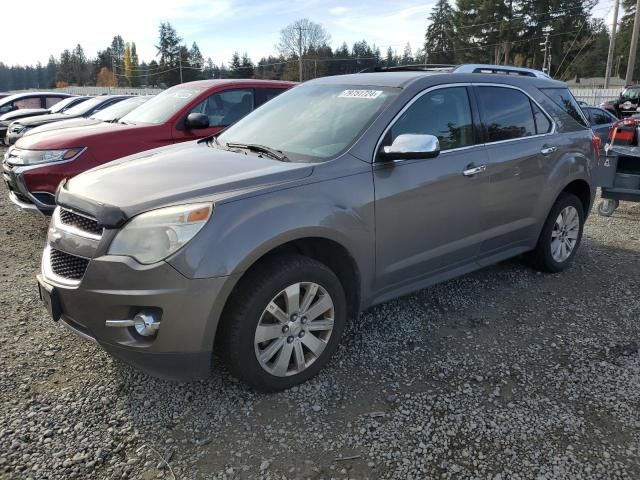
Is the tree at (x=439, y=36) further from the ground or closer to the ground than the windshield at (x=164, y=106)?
further from the ground

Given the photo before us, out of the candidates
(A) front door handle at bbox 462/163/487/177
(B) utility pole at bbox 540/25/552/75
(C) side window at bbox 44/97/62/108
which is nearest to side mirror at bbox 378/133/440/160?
(A) front door handle at bbox 462/163/487/177

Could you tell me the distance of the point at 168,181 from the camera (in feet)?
9.49

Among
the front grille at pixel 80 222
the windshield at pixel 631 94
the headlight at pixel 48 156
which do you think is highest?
the windshield at pixel 631 94

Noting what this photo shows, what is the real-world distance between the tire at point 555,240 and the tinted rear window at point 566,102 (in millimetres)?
734

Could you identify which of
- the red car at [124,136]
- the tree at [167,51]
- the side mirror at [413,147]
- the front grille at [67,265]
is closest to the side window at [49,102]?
the red car at [124,136]

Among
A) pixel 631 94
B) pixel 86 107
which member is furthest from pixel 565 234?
pixel 631 94

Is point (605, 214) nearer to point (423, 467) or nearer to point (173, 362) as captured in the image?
point (423, 467)

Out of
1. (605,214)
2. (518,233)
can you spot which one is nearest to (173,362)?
(518,233)

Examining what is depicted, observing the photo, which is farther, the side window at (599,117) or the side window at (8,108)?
the side window at (8,108)

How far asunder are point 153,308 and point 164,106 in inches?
192

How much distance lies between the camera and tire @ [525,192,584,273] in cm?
467

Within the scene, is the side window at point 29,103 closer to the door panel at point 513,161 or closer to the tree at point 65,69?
the door panel at point 513,161

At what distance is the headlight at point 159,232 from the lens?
2473 millimetres

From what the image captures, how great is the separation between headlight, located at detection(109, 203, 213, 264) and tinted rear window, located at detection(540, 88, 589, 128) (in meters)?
3.55
